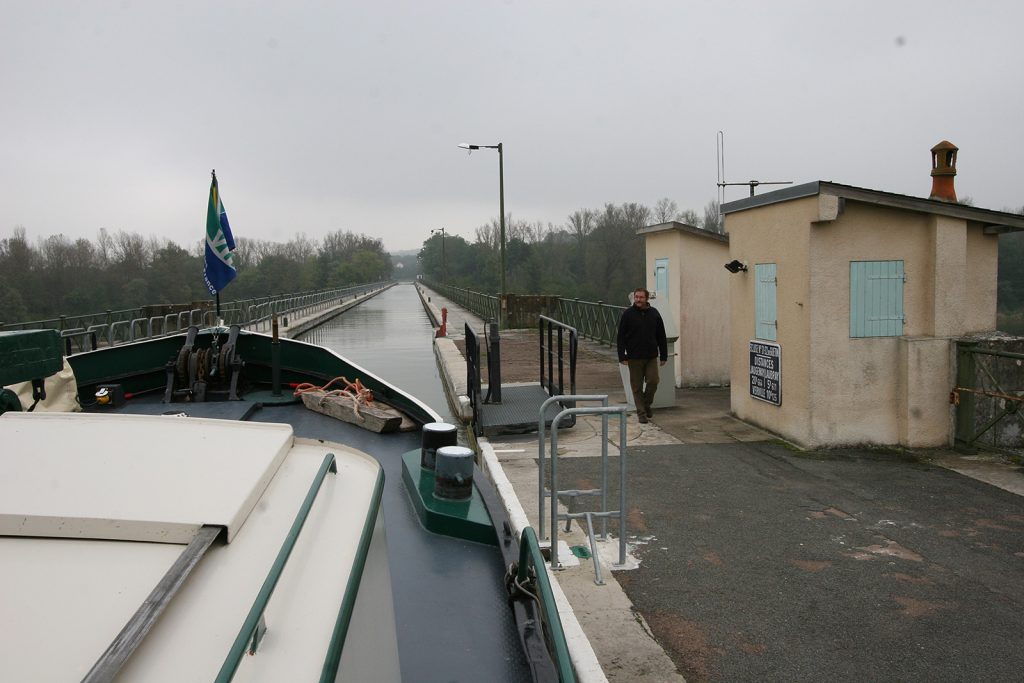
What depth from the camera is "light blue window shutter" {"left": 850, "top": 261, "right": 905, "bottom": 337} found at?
27.4ft

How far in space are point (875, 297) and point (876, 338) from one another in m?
0.44

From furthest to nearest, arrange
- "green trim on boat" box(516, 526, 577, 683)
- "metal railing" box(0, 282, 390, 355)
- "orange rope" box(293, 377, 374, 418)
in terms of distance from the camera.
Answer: "metal railing" box(0, 282, 390, 355)
"orange rope" box(293, 377, 374, 418)
"green trim on boat" box(516, 526, 577, 683)

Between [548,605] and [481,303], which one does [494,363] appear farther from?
[481,303]

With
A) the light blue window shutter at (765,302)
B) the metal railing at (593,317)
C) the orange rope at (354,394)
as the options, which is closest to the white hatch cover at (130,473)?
the orange rope at (354,394)

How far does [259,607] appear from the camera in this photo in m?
1.74

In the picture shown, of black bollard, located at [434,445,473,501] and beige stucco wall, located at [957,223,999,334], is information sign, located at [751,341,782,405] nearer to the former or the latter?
beige stucco wall, located at [957,223,999,334]

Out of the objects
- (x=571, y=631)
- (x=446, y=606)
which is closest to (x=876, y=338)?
(x=571, y=631)

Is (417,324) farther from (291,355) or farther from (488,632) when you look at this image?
(488,632)

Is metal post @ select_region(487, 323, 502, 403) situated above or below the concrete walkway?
above

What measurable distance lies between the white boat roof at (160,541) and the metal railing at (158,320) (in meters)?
10.2

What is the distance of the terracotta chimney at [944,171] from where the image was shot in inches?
386

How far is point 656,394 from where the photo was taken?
10.9 meters

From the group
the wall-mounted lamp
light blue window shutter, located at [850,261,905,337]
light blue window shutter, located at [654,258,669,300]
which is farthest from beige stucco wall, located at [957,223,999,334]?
light blue window shutter, located at [654,258,669,300]

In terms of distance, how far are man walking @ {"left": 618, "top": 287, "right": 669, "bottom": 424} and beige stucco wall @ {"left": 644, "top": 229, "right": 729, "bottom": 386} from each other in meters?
2.26
